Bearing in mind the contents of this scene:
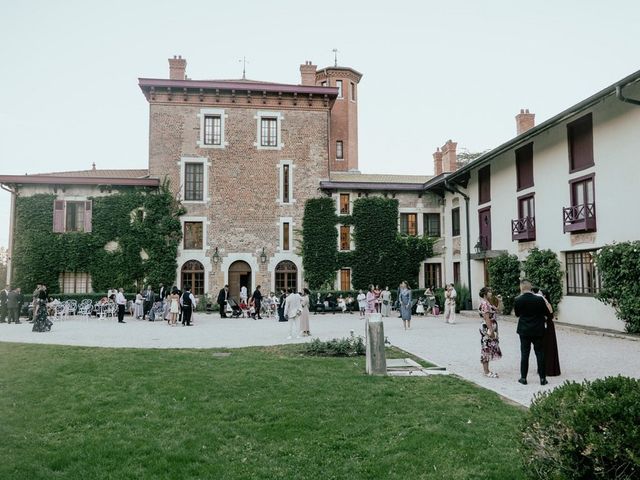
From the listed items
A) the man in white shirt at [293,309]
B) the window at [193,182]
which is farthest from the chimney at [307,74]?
the man in white shirt at [293,309]

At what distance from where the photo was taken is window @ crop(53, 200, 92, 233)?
26.5m

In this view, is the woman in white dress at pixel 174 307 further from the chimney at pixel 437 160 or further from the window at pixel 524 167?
the chimney at pixel 437 160

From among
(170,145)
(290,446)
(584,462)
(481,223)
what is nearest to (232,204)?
(170,145)

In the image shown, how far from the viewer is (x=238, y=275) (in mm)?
28016

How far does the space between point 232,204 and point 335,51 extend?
23.1m

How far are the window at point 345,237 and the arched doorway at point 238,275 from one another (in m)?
5.67

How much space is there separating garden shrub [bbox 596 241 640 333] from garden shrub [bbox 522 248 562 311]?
9.49ft

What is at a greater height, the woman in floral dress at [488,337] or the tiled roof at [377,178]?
the tiled roof at [377,178]

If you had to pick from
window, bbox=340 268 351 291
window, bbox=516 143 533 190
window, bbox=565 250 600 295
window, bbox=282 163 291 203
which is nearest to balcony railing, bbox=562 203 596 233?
window, bbox=565 250 600 295

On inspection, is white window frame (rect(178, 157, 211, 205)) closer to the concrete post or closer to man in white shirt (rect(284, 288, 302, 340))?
man in white shirt (rect(284, 288, 302, 340))

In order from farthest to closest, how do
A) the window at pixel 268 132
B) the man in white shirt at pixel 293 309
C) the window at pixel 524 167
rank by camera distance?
1. the window at pixel 268 132
2. the window at pixel 524 167
3. the man in white shirt at pixel 293 309

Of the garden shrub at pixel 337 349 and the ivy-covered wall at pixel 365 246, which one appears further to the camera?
→ the ivy-covered wall at pixel 365 246

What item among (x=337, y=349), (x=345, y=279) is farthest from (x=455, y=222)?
(x=337, y=349)

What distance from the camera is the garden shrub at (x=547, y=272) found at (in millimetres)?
18609
